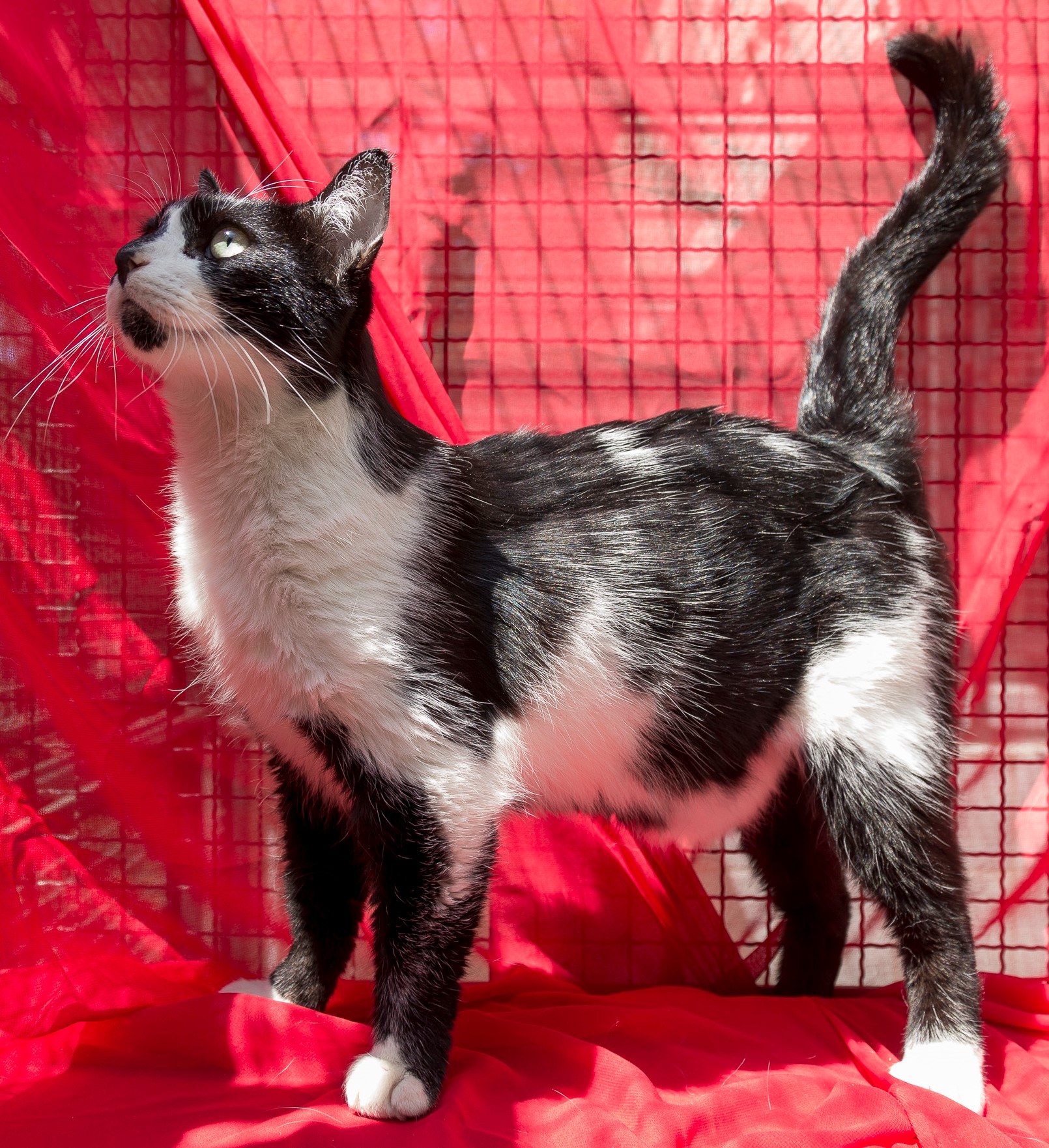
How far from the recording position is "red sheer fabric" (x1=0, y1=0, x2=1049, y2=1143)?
129cm

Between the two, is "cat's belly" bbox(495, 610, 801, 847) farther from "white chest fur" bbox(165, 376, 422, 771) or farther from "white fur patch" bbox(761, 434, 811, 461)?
"white fur patch" bbox(761, 434, 811, 461)

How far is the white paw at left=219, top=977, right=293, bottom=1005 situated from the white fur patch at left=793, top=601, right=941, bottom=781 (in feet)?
2.63

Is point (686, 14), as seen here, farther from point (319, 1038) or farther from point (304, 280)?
point (319, 1038)

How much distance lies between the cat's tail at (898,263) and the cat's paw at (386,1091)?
104cm

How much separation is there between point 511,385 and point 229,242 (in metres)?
0.72

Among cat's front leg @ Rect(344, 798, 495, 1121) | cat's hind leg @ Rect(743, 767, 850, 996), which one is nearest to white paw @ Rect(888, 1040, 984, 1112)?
cat's hind leg @ Rect(743, 767, 850, 996)

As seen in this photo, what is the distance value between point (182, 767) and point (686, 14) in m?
1.51

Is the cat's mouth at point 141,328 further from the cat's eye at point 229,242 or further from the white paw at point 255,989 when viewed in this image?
the white paw at point 255,989

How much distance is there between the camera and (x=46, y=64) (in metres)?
1.36

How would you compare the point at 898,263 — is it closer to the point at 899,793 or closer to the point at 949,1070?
the point at 899,793

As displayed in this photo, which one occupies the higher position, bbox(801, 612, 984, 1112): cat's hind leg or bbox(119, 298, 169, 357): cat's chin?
bbox(119, 298, 169, 357): cat's chin

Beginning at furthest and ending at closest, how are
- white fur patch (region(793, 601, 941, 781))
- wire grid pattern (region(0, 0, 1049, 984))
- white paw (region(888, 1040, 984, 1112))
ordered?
wire grid pattern (region(0, 0, 1049, 984)) → white fur patch (region(793, 601, 941, 781)) → white paw (region(888, 1040, 984, 1112))

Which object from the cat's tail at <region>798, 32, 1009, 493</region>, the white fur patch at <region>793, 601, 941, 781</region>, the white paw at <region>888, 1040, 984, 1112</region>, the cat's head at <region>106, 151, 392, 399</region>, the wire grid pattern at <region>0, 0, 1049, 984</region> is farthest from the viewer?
the wire grid pattern at <region>0, 0, 1049, 984</region>

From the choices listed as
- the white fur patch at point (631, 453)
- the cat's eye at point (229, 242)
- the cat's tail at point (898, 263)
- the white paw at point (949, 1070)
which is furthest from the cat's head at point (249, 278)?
the white paw at point (949, 1070)
